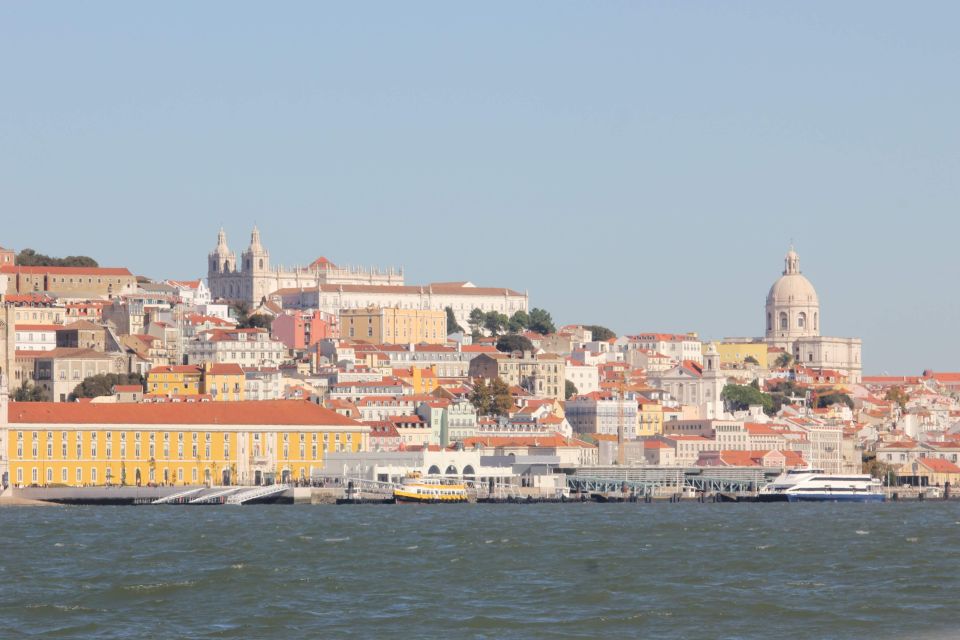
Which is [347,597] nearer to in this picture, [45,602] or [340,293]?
[45,602]

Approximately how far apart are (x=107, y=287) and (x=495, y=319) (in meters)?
23.6

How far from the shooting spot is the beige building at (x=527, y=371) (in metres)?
118

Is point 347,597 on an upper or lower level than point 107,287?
lower

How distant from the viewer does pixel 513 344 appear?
126 m

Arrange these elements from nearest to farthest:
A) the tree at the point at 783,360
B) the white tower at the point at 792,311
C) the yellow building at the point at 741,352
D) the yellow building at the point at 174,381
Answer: the yellow building at the point at 174,381, the yellow building at the point at 741,352, the tree at the point at 783,360, the white tower at the point at 792,311

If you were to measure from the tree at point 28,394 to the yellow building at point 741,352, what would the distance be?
6277 cm

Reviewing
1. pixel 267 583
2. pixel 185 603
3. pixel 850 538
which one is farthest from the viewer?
pixel 850 538

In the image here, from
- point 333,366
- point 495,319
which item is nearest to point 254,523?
point 333,366

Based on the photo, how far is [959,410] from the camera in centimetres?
14525

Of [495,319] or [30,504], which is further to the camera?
[495,319]

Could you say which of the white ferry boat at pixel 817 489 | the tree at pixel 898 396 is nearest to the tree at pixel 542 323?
the tree at pixel 898 396

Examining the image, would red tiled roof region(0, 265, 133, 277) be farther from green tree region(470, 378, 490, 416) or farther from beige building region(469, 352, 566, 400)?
green tree region(470, 378, 490, 416)

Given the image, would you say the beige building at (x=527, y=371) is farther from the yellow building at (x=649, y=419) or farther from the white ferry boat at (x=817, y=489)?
the white ferry boat at (x=817, y=489)

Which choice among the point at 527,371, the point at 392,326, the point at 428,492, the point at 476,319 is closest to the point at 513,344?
the point at 527,371
